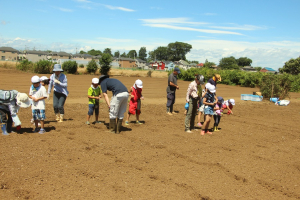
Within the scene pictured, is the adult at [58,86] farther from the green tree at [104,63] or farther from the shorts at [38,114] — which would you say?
the green tree at [104,63]

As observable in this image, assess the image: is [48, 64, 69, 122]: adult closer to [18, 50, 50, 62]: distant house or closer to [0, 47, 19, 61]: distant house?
[18, 50, 50, 62]: distant house

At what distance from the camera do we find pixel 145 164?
Answer: 580cm

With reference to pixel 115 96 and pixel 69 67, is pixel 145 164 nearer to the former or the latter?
pixel 115 96

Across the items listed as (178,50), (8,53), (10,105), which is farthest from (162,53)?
(10,105)

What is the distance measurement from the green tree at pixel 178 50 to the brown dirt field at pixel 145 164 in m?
139

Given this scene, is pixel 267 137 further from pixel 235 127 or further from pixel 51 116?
pixel 51 116

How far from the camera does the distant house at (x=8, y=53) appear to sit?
102m

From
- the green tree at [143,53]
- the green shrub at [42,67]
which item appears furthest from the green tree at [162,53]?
the green shrub at [42,67]

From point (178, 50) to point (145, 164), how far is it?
145963 millimetres

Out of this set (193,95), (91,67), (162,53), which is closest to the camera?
(193,95)

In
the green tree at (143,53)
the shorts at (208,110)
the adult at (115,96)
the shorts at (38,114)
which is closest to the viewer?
the shorts at (38,114)

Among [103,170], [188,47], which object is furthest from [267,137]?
[188,47]

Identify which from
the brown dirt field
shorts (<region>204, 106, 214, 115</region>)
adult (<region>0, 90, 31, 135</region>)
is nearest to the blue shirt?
the brown dirt field

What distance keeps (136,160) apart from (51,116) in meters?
5.38
